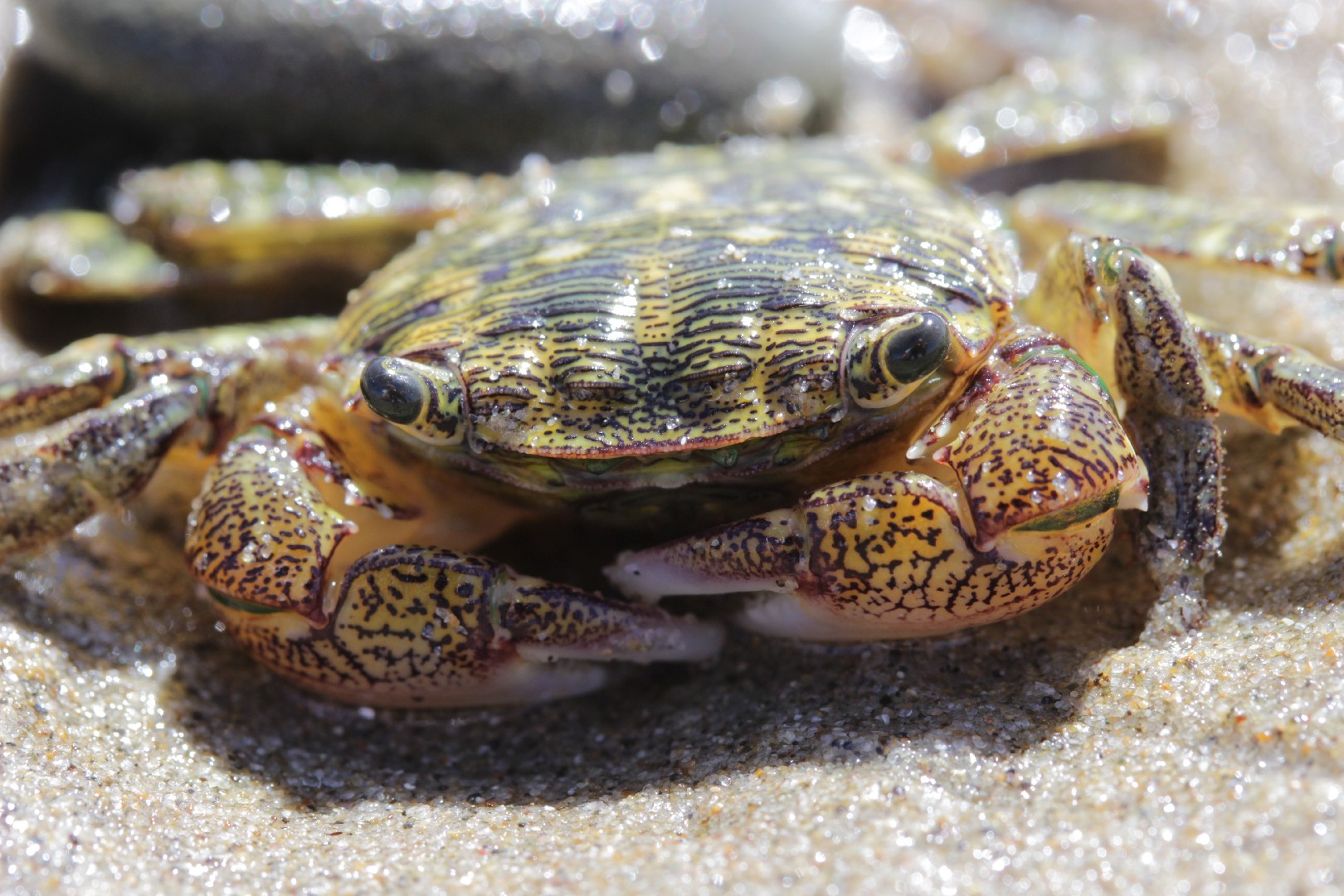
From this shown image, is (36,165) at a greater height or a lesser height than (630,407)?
lesser

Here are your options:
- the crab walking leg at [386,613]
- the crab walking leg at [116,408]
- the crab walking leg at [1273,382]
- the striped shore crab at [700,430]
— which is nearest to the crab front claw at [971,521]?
the striped shore crab at [700,430]

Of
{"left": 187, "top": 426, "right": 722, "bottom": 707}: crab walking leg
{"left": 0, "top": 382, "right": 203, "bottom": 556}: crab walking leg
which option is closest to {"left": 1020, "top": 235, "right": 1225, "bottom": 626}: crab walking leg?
{"left": 187, "top": 426, "right": 722, "bottom": 707}: crab walking leg

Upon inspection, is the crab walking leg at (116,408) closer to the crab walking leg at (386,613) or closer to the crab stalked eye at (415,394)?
the crab walking leg at (386,613)

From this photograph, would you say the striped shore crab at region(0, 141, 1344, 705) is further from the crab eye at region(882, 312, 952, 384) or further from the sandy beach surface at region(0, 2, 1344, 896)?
the sandy beach surface at region(0, 2, 1344, 896)

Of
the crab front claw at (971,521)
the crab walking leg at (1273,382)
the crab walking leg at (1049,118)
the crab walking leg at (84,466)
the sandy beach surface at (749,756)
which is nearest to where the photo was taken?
the sandy beach surface at (749,756)

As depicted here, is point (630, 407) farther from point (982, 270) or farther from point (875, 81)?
point (875, 81)

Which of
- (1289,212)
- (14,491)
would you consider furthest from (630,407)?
(1289,212)

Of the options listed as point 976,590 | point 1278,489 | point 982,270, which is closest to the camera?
point 976,590

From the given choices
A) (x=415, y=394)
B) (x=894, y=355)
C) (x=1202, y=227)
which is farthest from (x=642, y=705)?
(x=1202, y=227)
